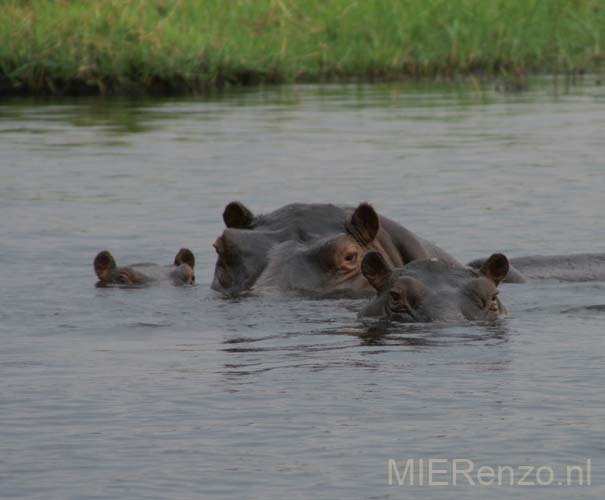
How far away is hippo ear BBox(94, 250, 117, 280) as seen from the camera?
1055 centimetres

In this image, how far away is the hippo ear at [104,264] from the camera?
10.5 m

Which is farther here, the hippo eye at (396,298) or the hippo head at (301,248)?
the hippo head at (301,248)

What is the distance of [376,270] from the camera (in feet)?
26.8

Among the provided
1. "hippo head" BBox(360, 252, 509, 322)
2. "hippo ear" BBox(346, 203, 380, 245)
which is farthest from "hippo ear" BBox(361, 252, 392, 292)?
"hippo ear" BBox(346, 203, 380, 245)

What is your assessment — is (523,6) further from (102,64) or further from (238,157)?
(238,157)

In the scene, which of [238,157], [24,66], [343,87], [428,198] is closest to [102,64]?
[24,66]

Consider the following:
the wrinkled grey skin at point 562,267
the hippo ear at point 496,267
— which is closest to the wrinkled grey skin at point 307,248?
the hippo ear at point 496,267

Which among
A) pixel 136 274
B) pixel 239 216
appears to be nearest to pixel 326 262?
pixel 239 216

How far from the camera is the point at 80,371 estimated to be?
7582 mm

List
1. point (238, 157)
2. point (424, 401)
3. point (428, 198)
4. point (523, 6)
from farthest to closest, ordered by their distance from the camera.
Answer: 1. point (523, 6)
2. point (238, 157)
3. point (428, 198)
4. point (424, 401)

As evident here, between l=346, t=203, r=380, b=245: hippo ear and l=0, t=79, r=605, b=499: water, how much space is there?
0.47 m

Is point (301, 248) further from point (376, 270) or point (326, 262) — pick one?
point (376, 270)

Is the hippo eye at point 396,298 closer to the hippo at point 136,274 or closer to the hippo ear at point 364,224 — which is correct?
the hippo ear at point 364,224

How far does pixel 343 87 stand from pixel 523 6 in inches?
162
